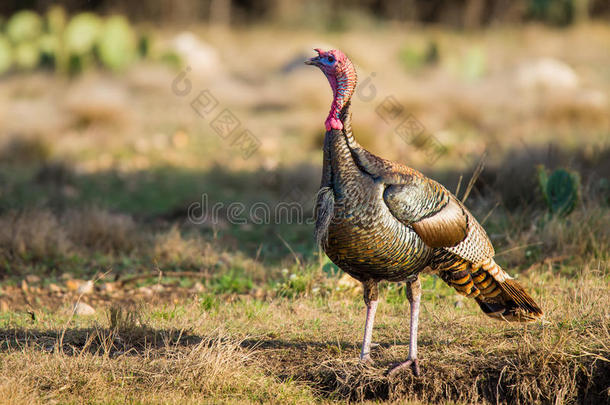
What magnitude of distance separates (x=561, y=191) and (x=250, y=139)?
6.31 metres

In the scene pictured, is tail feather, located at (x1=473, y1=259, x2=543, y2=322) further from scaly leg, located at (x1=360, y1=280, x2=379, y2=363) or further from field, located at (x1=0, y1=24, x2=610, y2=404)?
scaly leg, located at (x1=360, y1=280, x2=379, y2=363)

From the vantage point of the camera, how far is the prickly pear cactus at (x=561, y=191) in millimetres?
6969

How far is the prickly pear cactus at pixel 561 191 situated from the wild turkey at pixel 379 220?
2.70 meters

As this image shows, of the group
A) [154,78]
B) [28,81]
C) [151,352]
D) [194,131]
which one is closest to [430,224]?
[151,352]

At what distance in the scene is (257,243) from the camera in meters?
8.02

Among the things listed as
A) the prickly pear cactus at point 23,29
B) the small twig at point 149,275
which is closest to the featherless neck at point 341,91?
the small twig at point 149,275

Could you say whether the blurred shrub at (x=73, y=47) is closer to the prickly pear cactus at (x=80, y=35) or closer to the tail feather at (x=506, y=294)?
the prickly pear cactus at (x=80, y=35)

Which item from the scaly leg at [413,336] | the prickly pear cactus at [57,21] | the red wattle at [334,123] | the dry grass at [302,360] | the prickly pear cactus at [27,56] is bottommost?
the prickly pear cactus at [27,56]

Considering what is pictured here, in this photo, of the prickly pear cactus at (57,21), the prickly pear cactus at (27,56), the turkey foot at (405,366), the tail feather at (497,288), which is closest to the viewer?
the turkey foot at (405,366)

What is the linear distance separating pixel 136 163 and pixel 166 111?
125 inches

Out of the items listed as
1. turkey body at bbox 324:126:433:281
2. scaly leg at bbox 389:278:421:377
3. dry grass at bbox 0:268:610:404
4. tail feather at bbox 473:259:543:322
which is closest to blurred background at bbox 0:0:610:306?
dry grass at bbox 0:268:610:404

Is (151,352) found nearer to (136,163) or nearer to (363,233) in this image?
(363,233)

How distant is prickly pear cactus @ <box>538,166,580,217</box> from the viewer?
697cm

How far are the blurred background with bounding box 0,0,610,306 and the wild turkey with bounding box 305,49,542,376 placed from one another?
1.73m
